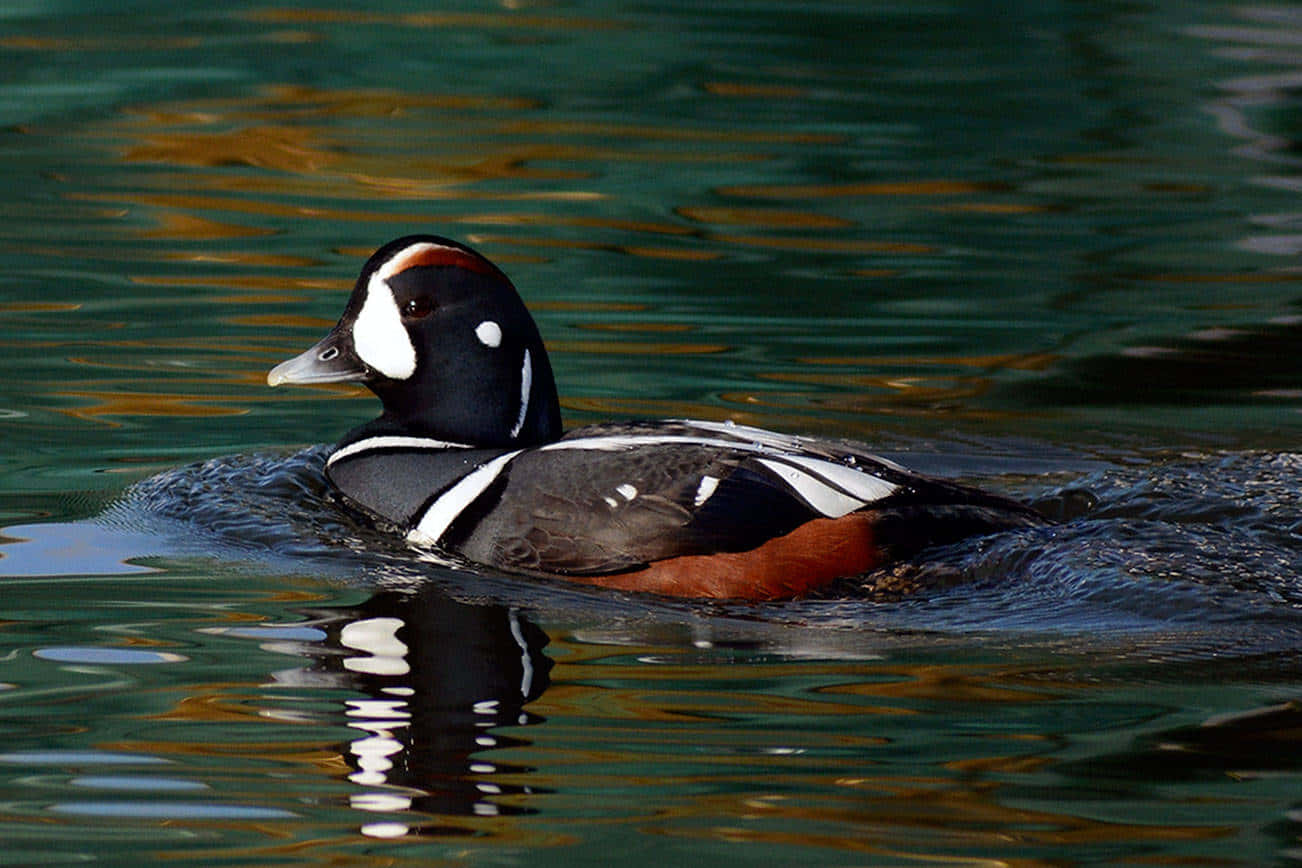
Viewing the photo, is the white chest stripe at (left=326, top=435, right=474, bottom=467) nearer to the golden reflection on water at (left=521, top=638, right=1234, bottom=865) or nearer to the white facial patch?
the white facial patch

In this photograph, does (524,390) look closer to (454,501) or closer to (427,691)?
(454,501)

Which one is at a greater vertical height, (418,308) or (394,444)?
(418,308)

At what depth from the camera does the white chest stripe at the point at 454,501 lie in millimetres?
7121

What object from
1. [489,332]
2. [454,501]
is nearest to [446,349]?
[489,332]

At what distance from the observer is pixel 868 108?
1628 cm

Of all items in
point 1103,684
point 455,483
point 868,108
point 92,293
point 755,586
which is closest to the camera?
point 1103,684

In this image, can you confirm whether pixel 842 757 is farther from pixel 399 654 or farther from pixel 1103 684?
pixel 399 654

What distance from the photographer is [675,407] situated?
9461 mm

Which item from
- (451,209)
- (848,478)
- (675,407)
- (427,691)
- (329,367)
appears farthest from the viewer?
(451,209)

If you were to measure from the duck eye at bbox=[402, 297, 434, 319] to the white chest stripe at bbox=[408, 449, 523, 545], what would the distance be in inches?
24.5

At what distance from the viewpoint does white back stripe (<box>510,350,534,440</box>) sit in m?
7.61

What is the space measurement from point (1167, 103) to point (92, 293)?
28.6ft

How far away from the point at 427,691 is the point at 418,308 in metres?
2.23

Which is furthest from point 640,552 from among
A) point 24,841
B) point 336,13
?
point 336,13
